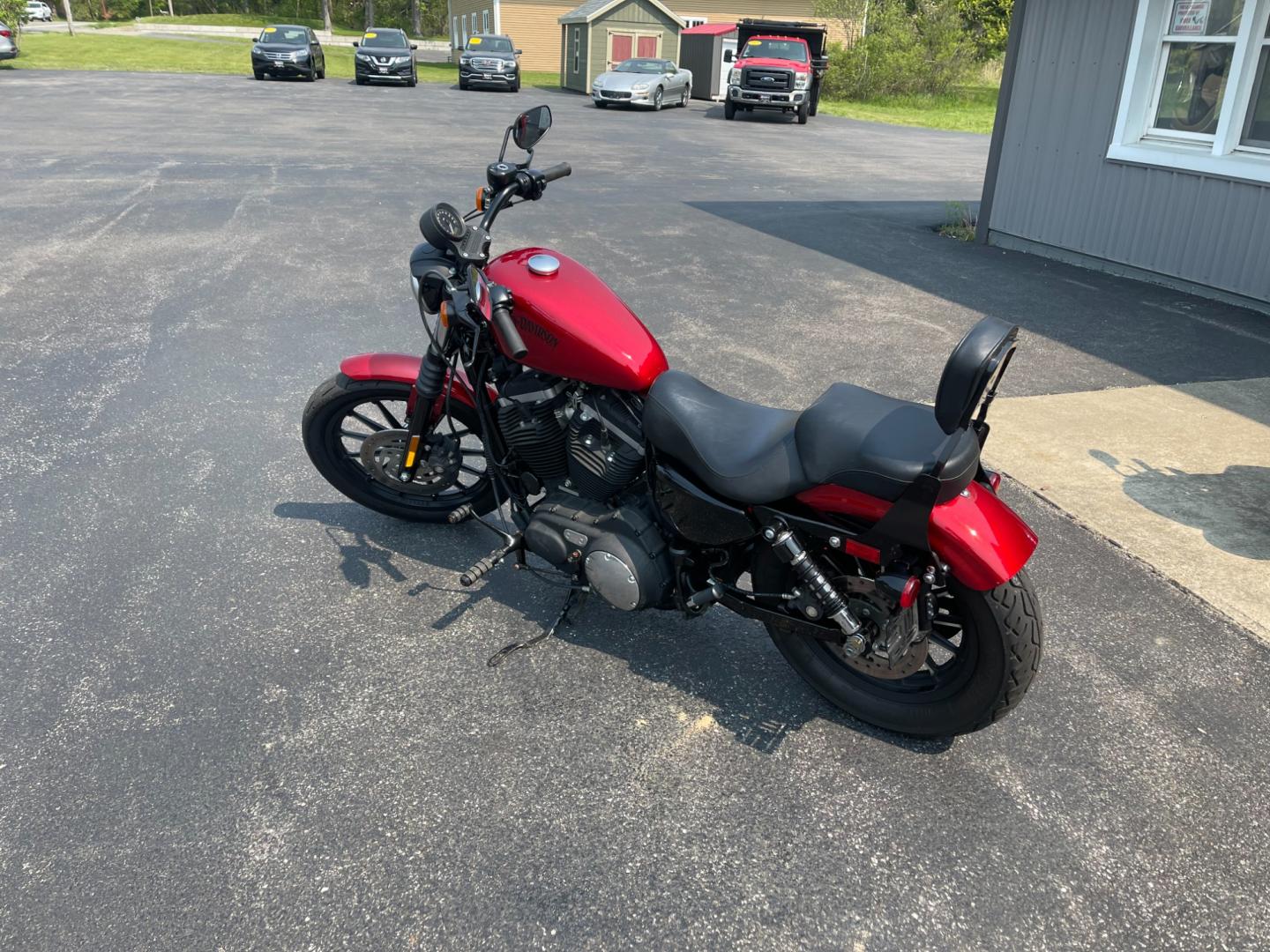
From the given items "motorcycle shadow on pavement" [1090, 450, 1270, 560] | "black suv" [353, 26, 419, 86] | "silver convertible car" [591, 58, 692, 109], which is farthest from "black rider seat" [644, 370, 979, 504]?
"black suv" [353, 26, 419, 86]

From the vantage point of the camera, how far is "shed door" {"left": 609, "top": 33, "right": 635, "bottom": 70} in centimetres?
3472

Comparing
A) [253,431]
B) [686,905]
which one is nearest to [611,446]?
[686,905]

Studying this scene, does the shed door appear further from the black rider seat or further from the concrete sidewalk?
the black rider seat

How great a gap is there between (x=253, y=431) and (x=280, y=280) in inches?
126

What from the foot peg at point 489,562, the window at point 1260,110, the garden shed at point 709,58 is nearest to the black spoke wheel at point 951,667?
the foot peg at point 489,562

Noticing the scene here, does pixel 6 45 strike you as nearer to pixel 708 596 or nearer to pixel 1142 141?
pixel 1142 141

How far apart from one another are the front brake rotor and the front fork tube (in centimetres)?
4

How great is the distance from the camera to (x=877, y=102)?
32.8m

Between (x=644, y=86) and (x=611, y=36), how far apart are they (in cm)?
966

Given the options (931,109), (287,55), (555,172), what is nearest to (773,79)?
(931,109)

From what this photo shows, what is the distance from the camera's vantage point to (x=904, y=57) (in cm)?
3288

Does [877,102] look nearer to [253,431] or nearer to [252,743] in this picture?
[253,431]

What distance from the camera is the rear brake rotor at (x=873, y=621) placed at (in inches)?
108

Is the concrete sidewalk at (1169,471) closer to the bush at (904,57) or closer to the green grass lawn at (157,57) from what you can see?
the bush at (904,57)
